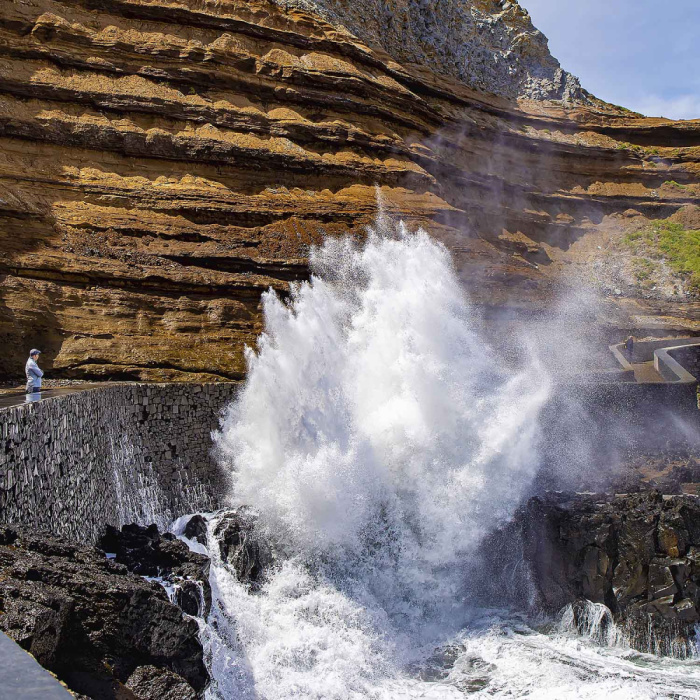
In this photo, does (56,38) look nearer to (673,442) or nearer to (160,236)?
(160,236)

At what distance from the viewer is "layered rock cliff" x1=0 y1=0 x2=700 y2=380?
659 inches

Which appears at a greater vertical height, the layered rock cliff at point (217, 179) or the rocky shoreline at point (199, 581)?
the layered rock cliff at point (217, 179)

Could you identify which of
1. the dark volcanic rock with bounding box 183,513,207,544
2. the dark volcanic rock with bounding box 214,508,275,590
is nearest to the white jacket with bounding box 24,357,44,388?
Result: the dark volcanic rock with bounding box 183,513,207,544

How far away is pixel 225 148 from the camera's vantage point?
67.2ft

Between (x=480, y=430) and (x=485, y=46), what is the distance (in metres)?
26.2

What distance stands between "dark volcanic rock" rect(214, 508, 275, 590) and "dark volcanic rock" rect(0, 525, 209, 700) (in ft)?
11.9

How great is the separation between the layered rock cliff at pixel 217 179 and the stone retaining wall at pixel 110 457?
243cm

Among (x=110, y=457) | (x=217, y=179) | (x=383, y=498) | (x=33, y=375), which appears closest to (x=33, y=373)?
(x=33, y=375)

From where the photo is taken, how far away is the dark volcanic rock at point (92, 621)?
5.69 metres

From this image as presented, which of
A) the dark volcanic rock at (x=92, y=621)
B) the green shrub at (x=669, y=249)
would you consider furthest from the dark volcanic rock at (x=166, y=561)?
the green shrub at (x=669, y=249)

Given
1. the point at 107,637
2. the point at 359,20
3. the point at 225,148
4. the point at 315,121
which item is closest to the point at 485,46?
the point at 359,20

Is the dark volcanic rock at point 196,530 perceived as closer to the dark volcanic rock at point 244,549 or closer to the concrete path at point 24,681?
the dark volcanic rock at point 244,549

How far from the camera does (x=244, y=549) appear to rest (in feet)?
39.2

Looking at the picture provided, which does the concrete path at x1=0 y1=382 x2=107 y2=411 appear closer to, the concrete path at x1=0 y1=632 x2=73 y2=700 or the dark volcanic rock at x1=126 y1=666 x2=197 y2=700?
the dark volcanic rock at x1=126 y1=666 x2=197 y2=700
